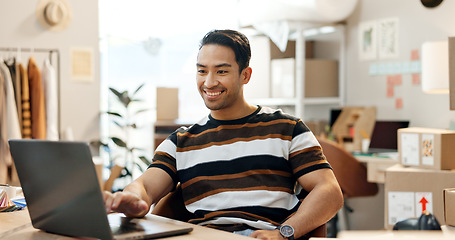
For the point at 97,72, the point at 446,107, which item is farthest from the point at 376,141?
the point at 97,72

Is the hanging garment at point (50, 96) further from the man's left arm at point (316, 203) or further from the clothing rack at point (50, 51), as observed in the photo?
the man's left arm at point (316, 203)

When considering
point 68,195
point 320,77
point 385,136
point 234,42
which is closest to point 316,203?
point 234,42

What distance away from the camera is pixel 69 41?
186 inches

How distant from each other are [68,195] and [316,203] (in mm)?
778

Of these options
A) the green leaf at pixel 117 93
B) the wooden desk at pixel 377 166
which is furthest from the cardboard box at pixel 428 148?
the green leaf at pixel 117 93

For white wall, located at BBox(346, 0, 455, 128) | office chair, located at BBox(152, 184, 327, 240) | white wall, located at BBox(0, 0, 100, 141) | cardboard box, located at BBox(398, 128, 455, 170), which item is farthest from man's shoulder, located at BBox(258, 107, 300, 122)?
white wall, located at BBox(0, 0, 100, 141)

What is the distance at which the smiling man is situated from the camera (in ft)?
6.05

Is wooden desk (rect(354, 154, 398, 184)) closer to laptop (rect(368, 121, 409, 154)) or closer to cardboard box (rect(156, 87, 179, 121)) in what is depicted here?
laptop (rect(368, 121, 409, 154))

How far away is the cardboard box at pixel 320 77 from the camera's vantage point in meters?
4.90

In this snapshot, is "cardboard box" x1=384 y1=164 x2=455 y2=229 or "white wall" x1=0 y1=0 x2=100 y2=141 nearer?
"cardboard box" x1=384 y1=164 x2=455 y2=229

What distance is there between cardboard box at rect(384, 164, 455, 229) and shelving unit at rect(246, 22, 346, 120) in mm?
1584

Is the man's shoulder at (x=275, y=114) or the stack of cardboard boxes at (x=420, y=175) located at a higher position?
the man's shoulder at (x=275, y=114)

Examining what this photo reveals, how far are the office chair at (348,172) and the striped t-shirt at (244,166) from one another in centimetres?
Result: 191

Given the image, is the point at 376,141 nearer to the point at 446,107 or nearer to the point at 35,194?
the point at 446,107
